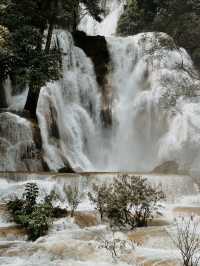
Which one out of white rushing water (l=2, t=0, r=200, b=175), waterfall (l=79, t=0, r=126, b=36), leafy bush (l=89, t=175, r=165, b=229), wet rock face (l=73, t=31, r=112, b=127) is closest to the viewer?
leafy bush (l=89, t=175, r=165, b=229)

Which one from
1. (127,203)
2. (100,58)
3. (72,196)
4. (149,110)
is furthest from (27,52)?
(127,203)

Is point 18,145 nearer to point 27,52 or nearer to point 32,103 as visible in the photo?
point 32,103

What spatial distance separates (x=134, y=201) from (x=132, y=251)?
7.99 feet

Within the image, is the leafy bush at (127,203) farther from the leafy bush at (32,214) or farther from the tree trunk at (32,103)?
the tree trunk at (32,103)

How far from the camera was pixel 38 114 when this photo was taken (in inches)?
853

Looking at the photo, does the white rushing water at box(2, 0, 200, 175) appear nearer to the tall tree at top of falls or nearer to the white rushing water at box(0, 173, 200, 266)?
the tall tree at top of falls

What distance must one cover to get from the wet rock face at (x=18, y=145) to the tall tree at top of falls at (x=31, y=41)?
1433 mm

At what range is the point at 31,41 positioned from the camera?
1934cm

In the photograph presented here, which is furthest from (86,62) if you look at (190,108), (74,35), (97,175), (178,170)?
(97,175)

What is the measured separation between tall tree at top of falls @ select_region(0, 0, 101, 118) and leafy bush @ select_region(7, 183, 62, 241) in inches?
271

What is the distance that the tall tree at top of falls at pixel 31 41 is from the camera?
18.4 meters

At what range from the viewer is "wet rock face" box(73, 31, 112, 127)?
86.9ft

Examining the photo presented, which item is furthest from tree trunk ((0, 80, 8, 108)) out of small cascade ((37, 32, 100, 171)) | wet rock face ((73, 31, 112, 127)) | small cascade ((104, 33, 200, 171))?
small cascade ((104, 33, 200, 171))

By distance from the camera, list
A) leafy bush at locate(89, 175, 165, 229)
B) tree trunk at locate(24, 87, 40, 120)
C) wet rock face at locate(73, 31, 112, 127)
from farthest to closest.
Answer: wet rock face at locate(73, 31, 112, 127), tree trunk at locate(24, 87, 40, 120), leafy bush at locate(89, 175, 165, 229)
